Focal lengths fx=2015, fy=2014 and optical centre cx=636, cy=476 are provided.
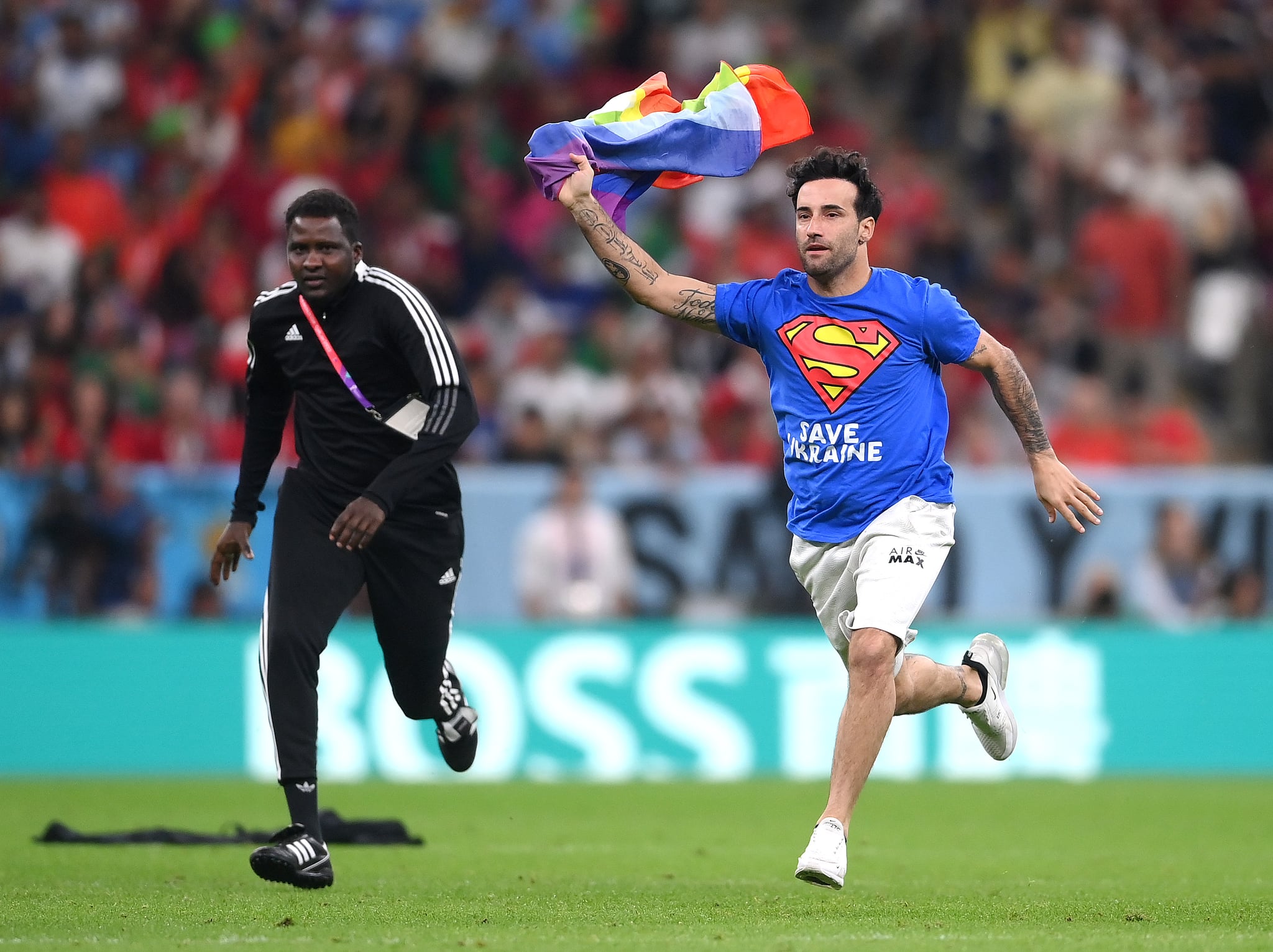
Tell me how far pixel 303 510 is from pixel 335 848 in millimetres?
2049

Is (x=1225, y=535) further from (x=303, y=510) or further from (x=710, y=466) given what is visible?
(x=303, y=510)

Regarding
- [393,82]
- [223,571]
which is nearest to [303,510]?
[223,571]

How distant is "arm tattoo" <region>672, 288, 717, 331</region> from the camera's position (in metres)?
7.64

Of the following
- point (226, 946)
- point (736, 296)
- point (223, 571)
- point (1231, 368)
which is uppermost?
point (1231, 368)

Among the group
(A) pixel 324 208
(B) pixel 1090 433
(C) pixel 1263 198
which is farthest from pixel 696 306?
(C) pixel 1263 198

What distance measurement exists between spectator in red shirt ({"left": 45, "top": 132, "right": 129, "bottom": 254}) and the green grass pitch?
18.9 ft

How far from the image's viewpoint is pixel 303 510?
788cm

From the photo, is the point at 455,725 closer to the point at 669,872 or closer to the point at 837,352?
the point at 669,872

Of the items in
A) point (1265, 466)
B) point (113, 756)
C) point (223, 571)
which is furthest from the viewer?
point (1265, 466)

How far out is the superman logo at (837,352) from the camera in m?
7.45

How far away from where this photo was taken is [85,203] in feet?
57.1

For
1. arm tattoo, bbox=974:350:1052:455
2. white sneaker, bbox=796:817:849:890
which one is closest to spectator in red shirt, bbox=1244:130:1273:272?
arm tattoo, bbox=974:350:1052:455

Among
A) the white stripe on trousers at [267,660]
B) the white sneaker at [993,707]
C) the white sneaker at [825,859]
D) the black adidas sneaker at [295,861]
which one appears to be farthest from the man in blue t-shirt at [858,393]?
the black adidas sneaker at [295,861]

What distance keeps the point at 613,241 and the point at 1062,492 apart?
6.31 feet
